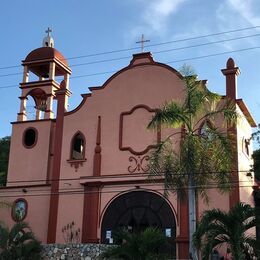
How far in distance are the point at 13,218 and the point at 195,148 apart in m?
13.9

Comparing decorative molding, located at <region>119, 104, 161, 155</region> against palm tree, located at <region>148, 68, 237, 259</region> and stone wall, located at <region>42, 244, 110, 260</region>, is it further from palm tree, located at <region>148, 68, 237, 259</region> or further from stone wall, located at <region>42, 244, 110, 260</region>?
palm tree, located at <region>148, 68, 237, 259</region>

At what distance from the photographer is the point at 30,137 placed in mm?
33812

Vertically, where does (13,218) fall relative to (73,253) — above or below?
above

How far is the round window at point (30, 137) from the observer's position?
3343 cm

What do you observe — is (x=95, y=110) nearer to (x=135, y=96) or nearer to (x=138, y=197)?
(x=135, y=96)

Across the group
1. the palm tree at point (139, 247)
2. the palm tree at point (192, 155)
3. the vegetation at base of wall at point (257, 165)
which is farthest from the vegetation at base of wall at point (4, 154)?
the palm tree at point (139, 247)

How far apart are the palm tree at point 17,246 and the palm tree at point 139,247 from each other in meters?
6.79

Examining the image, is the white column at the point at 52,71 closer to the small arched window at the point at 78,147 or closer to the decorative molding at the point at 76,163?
the small arched window at the point at 78,147

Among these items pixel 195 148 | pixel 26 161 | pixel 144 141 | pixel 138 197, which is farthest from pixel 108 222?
pixel 195 148

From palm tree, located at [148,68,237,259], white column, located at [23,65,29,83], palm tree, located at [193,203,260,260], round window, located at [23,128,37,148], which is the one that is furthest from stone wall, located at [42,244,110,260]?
white column, located at [23,65,29,83]

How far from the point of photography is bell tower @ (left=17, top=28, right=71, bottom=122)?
34.8 m

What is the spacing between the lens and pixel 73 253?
2720 cm

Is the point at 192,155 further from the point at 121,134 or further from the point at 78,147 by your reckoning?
the point at 78,147

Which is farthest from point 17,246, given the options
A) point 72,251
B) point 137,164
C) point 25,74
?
point 25,74
